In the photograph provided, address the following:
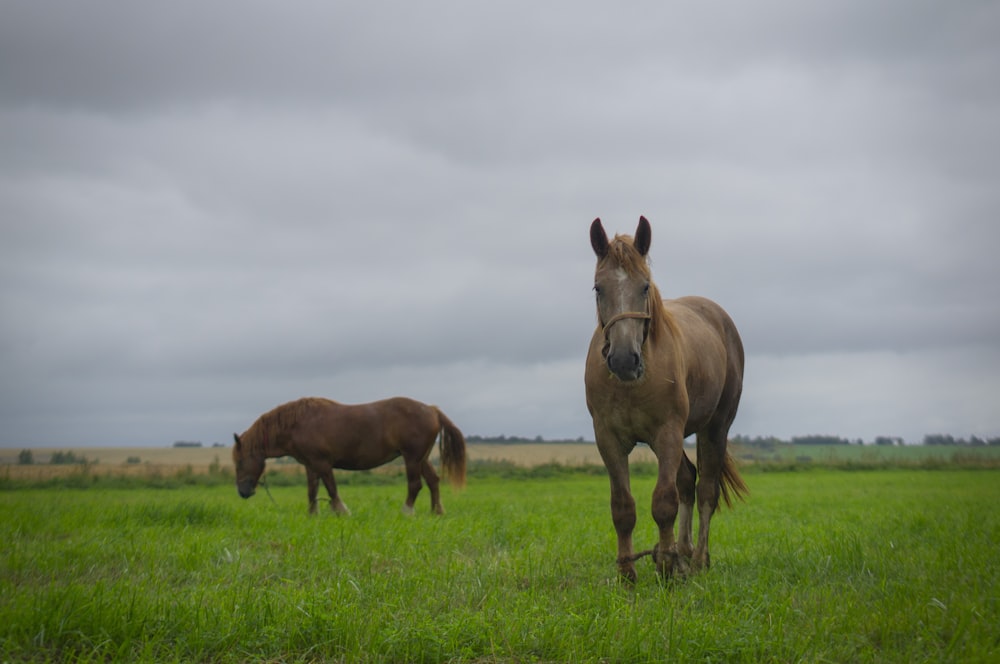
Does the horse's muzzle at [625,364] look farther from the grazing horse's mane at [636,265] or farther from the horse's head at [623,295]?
the grazing horse's mane at [636,265]

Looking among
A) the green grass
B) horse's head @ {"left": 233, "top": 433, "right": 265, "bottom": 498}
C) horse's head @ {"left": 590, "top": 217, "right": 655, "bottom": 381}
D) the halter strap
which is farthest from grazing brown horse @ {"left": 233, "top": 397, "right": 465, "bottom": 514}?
the halter strap

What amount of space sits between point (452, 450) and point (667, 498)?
966 cm

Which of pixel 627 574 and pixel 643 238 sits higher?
pixel 643 238

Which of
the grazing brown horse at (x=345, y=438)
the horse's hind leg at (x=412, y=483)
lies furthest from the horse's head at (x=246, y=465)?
the horse's hind leg at (x=412, y=483)

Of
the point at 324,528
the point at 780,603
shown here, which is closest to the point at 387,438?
the point at 324,528

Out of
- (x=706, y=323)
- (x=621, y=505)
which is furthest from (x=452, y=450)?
(x=621, y=505)

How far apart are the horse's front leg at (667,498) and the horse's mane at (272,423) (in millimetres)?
10114

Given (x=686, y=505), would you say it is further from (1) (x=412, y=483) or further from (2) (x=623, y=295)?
(1) (x=412, y=483)

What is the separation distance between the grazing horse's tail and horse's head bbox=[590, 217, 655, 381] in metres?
9.31

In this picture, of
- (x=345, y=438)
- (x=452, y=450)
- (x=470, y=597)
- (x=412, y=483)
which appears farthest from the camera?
(x=452, y=450)

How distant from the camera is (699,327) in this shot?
6.33m

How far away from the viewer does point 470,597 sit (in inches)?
172

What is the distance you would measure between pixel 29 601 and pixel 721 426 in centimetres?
537

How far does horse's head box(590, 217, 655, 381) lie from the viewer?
4473mm
